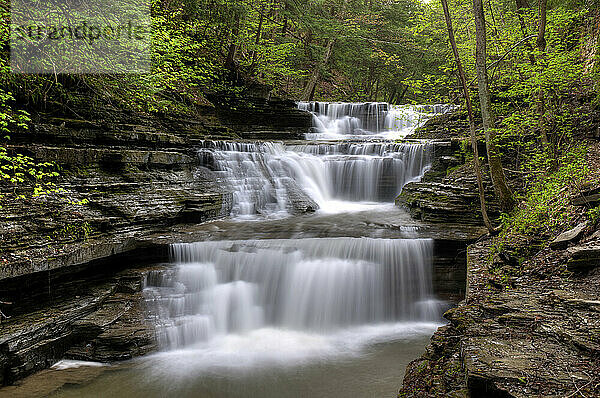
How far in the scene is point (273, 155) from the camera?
12086mm

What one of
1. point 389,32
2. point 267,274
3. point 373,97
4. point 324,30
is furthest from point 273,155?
point 373,97

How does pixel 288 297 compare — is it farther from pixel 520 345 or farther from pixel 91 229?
pixel 520 345

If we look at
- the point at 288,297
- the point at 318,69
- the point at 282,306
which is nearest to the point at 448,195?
the point at 288,297

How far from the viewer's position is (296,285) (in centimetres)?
698

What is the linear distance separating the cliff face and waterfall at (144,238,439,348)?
2.25ft

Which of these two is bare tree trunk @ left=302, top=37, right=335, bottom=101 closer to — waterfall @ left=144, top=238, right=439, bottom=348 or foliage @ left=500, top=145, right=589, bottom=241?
foliage @ left=500, top=145, right=589, bottom=241

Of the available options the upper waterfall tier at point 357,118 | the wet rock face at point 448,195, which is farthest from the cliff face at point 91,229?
the upper waterfall tier at point 357,118

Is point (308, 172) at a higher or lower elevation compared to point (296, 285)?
higher

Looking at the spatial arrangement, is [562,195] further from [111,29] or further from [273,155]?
[111,29]

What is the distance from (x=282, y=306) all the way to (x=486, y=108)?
16.8ft

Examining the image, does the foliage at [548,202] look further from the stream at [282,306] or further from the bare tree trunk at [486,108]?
the stream at [282,306]

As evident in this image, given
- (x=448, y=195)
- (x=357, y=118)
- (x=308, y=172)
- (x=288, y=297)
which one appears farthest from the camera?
(x=357, y=118)

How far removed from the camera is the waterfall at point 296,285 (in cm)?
662

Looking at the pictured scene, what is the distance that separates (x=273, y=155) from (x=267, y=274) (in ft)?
19.0
